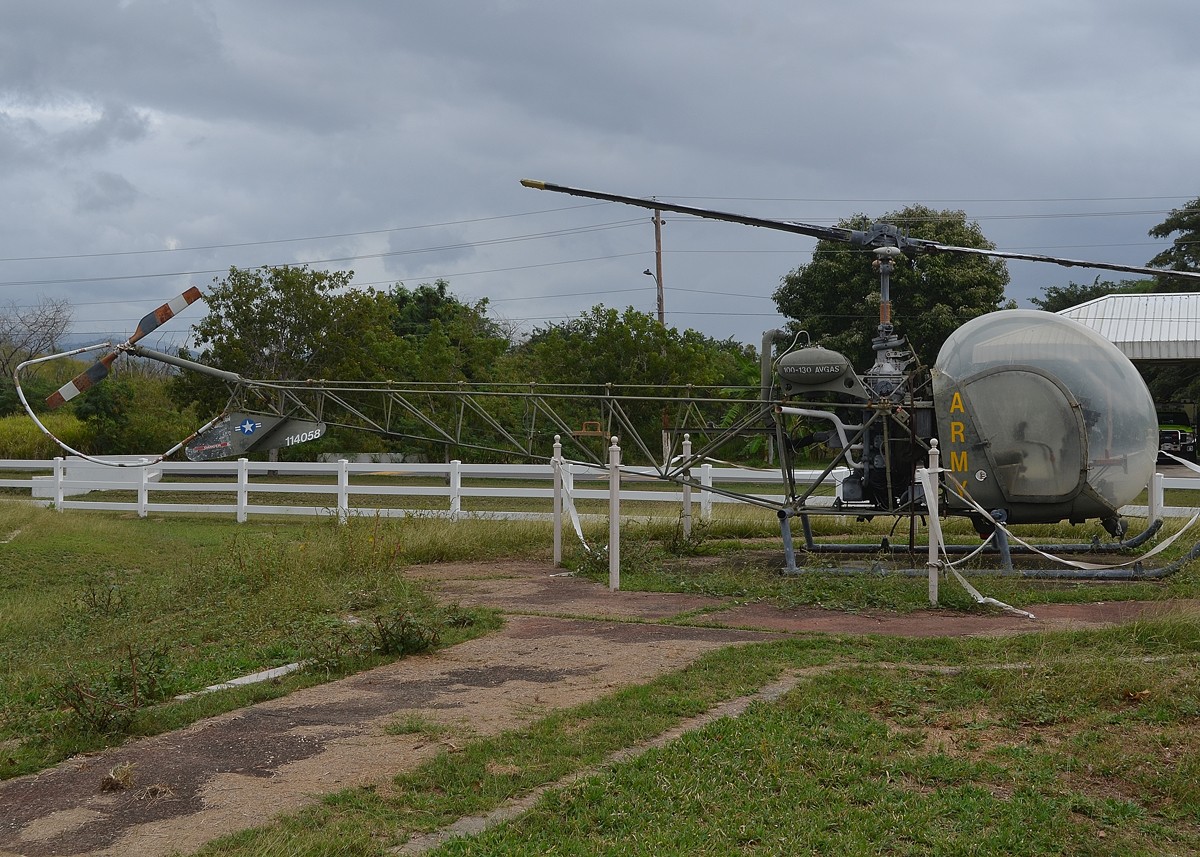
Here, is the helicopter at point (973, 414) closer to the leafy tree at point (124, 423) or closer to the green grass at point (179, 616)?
the green grass at point (179, 616)

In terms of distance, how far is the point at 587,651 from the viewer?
8.09 m

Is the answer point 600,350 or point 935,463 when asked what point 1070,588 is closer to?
point 935,463

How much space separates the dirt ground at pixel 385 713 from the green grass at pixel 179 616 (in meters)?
0.35

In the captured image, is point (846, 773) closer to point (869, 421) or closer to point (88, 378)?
point (869, 421)

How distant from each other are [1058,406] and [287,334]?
28.5 metres

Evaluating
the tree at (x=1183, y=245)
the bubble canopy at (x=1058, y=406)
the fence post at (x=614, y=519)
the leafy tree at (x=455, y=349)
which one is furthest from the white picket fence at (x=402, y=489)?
the tree at (x=1183, y=245)

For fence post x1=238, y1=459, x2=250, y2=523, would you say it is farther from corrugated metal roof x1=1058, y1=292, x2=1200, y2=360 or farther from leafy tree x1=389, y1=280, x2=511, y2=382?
corrugated metal roof x1=1058, y1=292, x2=1200, y2=360

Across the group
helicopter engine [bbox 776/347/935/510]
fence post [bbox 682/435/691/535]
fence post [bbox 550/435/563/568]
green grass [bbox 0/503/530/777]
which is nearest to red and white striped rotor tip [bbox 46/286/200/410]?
green grass [bbox 0/503/530/777]

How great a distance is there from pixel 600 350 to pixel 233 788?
23976 mm

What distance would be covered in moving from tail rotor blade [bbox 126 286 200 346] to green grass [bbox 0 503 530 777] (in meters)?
3.09

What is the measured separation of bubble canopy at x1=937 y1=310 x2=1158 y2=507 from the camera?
11.1 meters

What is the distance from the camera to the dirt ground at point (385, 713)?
4711 millimetres

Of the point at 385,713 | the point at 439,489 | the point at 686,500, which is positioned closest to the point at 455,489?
the point at 439,489

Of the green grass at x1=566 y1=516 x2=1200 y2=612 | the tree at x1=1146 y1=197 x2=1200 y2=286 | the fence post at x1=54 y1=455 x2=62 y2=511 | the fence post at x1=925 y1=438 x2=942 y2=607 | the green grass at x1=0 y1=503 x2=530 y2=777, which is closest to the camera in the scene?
the green grass at x1=0 y1=503 x2=530 y2=777
